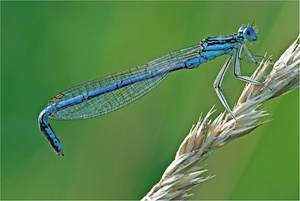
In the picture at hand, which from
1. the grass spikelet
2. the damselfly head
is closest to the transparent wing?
the damselfly head

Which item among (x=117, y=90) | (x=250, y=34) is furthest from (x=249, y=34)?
(x=117, y=90)

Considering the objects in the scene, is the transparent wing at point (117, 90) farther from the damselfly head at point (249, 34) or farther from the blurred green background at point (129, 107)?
the damselfly head at point (249, 34)

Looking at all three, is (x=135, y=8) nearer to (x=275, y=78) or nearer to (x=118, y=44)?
(x=118, y=44)

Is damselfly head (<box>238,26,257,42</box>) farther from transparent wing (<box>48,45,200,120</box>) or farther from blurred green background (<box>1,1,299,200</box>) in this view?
transparent wing (<box>48,45,200,120</box>)

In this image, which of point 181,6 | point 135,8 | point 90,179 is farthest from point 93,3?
point 90,179

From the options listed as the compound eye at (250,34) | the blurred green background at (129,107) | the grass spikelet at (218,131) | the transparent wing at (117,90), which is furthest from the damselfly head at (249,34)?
the grass spikelet at (218,131)

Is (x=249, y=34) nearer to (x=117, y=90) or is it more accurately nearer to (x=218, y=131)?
(x=117, y=90)

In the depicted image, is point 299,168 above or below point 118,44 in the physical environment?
below
